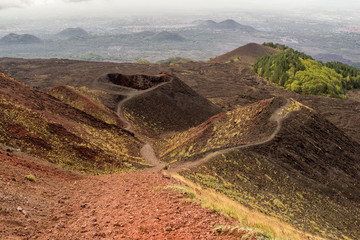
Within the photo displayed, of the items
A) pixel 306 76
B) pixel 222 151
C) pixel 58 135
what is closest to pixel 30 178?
pixel 58 135

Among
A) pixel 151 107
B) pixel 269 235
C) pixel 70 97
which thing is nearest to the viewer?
pixel 269 235

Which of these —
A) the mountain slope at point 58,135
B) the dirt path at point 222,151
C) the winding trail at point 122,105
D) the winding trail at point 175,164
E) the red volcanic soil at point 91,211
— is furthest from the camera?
the winding trail at point 122,105

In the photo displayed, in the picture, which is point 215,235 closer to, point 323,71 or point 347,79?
point 323,71

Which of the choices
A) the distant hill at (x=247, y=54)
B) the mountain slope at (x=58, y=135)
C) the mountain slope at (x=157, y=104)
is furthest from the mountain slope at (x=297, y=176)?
the distant hill at (x=247, y=54)

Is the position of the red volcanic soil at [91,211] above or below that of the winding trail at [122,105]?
above

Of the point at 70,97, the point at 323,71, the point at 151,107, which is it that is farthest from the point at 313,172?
the point at 323,71

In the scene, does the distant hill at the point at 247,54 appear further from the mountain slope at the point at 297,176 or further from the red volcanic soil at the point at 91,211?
the red volcanic soil at the point at 91,211

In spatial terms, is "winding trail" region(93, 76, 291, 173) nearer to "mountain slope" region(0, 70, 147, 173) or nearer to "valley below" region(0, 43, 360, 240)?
"valley below" region(0, 43, 360, 240)
